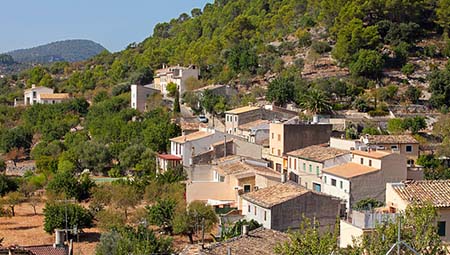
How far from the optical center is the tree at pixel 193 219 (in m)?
30.4

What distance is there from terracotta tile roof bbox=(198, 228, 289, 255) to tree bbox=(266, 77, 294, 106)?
106ft

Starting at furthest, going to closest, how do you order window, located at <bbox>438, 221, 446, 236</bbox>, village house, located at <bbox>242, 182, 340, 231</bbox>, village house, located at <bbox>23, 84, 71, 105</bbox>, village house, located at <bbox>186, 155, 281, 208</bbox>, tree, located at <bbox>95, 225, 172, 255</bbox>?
village house, located at <bbox>23, 84, 71, 105</bbox>
village house, located at <bbox>186, 155, 281, 208</bbox>
village house, located at <bbox>242, 182, 340, 231</bbox>
tree, located at <bbox>95, 225, 172, 255</bbox>
window, located at <bbox>438, 221, 446, 236</bbox>

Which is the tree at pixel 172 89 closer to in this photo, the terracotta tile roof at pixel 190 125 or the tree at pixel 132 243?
the terracotta tile roof at pixel 190 125

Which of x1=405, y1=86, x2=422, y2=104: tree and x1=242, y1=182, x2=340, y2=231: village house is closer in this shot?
x1=242, y1=182, x2=340, y2=231: village house

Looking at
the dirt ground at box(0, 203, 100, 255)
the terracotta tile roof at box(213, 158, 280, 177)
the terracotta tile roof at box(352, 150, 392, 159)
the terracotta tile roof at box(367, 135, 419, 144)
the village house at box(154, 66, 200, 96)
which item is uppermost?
the village house at box(154, 66, 200, 96)

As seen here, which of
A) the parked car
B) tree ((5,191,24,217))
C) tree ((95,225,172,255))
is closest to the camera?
tree ((95,225,172,255))

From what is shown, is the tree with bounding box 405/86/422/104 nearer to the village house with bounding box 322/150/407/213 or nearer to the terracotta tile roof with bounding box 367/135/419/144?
the terracotta tile roof with bounding box 367/135/419/144

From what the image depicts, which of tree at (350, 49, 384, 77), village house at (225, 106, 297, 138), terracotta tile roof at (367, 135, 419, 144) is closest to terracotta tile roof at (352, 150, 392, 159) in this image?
terracotta tile roof at (367, 135, 419, 144)

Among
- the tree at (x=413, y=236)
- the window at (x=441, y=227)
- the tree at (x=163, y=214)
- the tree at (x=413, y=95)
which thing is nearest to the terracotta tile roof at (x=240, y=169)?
the tree at (x=163, y=214)

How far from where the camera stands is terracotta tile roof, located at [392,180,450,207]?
21.1 m

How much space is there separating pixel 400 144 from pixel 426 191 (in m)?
18.5

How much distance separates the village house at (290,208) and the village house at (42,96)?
54098 millimetres

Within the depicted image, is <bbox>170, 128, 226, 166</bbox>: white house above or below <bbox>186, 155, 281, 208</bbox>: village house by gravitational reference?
above

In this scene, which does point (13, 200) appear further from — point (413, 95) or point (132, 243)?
point (413, 95)
